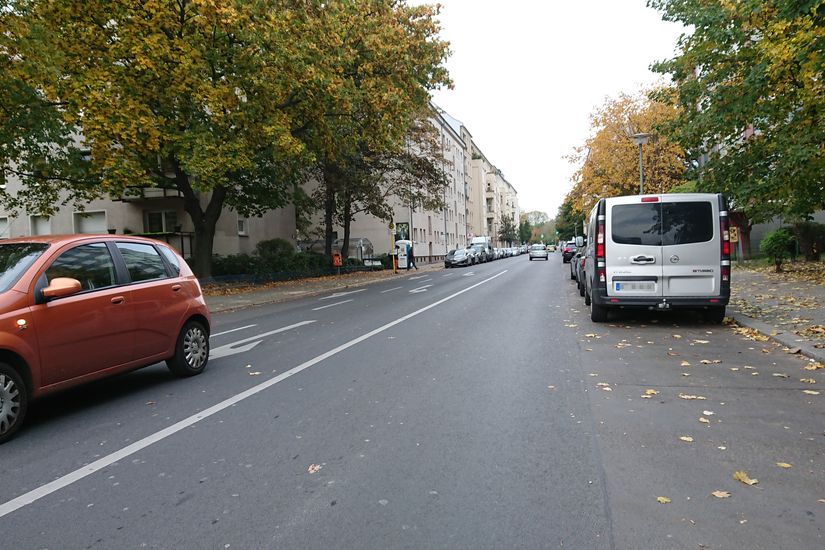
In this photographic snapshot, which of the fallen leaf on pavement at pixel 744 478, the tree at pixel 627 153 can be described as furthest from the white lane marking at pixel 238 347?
the tree at pixel 627 153

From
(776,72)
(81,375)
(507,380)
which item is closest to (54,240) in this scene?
(81,375)

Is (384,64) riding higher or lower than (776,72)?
higher

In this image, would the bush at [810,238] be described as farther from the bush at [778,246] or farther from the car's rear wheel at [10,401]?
the car's rear wheel at [10,401]

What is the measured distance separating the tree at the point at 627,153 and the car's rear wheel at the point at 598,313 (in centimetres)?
2933

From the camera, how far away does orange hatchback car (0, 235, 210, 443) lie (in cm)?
467

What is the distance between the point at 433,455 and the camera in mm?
4012

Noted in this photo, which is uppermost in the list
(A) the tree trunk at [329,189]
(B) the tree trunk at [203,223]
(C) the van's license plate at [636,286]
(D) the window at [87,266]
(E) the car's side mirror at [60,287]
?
(A) the tree trunk at [329,189]

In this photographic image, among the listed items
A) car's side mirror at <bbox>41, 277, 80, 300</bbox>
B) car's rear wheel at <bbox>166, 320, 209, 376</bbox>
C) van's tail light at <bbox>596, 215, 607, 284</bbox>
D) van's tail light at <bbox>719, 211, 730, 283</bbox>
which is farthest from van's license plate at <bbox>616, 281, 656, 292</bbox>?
car's side mirror at <bbox>41, 277, 80, 300</bbox>

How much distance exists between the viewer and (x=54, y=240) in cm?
547

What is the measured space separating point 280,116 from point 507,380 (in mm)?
14943

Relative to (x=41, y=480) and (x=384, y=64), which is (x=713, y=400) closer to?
(x=41, y=480)

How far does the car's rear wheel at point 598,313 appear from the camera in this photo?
1051 centimetres

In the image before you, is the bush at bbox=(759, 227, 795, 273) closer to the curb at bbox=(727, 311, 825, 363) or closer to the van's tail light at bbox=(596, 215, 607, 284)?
the curb at bbox=(727, 311, 825, 363)

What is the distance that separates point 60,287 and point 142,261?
4.82ft
